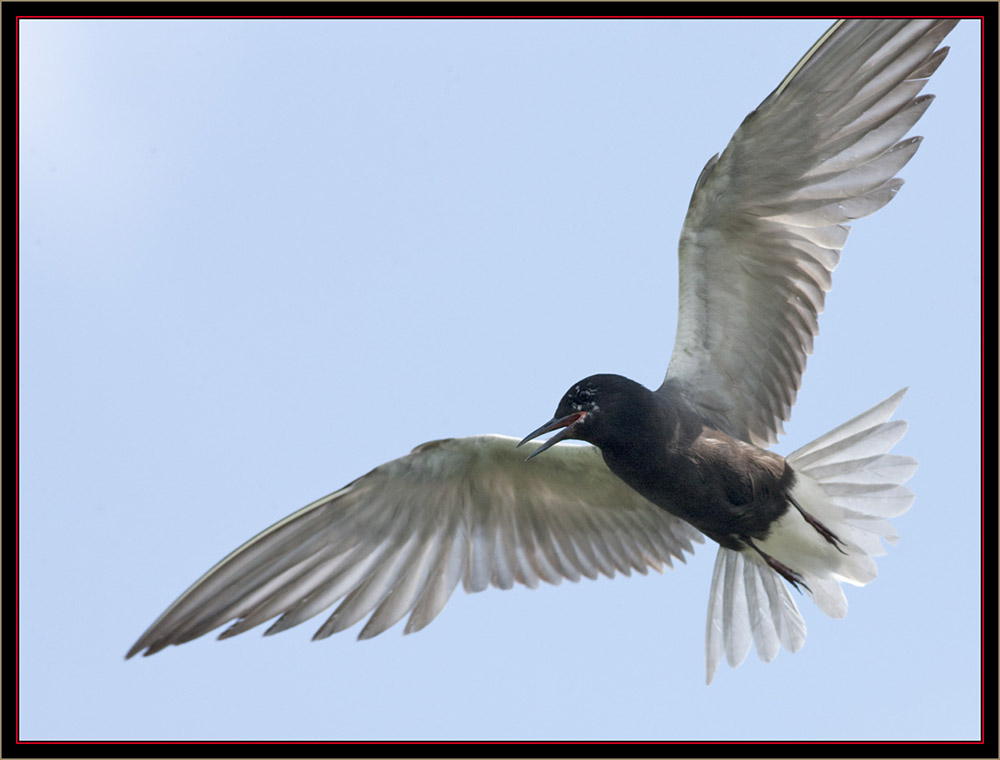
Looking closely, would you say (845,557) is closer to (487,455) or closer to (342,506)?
A: (487,455)

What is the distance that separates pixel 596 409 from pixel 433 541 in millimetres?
1262

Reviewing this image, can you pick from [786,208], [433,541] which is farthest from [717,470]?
[433,541]

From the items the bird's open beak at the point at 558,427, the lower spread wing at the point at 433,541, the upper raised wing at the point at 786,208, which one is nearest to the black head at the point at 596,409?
the bird's open beak at the point at 558,427

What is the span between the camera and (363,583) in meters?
6.42

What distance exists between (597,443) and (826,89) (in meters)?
1.92

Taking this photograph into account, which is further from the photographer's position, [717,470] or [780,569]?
[780,569]

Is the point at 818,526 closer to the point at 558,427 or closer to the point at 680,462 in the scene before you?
the point at 680,462

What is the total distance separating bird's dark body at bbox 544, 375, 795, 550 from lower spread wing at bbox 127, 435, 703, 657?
60 centimetres

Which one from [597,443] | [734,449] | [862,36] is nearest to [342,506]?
[597,443]

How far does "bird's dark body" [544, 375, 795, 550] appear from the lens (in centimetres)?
582

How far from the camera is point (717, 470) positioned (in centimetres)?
589

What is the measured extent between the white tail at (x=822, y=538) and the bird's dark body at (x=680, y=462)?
0.61 feet

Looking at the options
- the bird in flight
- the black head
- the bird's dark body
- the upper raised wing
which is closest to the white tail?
the bird in flight

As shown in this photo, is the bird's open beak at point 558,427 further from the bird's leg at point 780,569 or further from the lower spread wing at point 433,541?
the bird's leg at point 780,569
